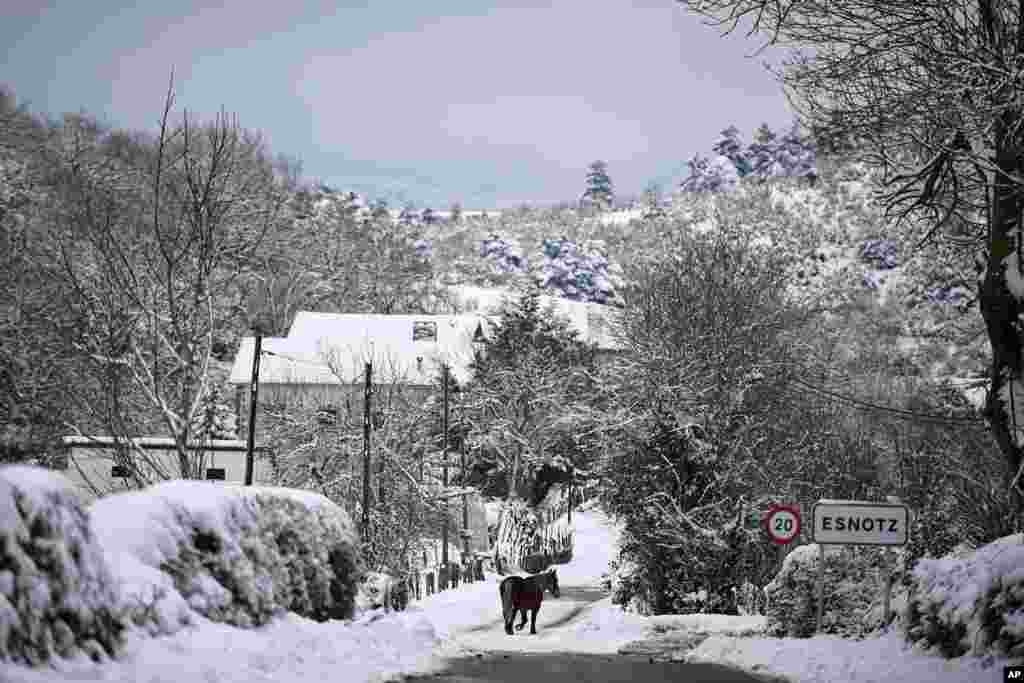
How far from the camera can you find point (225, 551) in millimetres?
8883

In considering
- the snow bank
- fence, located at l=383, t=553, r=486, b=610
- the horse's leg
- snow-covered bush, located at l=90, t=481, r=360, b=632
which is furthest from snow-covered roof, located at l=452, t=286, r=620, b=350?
snow-covered bush, located at l=90, t=481, r=360, b=632

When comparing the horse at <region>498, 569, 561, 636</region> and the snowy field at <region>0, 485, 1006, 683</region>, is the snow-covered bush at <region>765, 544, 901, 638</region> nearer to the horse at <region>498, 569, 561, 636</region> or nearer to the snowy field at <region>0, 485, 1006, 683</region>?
the snowy field at <region>0, 485, 1006, 683</region>

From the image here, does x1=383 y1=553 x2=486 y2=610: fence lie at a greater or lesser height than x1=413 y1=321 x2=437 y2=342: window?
lesser

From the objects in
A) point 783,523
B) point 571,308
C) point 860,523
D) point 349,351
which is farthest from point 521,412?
point 860,523

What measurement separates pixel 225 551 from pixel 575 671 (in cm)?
508

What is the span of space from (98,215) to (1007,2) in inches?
488

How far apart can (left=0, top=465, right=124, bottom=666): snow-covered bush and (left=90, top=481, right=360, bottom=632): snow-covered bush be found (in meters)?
0.54

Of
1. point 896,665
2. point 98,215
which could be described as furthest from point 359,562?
point 98,215

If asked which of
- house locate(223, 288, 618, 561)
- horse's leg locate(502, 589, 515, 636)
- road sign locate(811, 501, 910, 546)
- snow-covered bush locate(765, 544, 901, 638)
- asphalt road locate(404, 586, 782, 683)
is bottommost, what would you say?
horse's leg locate(502, 589, 515, 636)

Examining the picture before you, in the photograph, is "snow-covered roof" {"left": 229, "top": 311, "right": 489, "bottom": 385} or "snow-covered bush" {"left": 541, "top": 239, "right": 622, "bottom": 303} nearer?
"snow-covered roof" {"left": 229, "top": 311, "right": 489, "bottom": 385}

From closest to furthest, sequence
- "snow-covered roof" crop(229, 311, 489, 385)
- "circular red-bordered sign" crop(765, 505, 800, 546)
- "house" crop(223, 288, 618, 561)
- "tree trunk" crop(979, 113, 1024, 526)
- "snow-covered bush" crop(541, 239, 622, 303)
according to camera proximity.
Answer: "tree trunk" crop(979, 113, 1024, 526)
"circular red-bordered sign" crop(765, 505, 800, 546)
"house" crop(223, 288, 618, 561)
"snow-covered roof" crop(229, 311, 489, 385)
"snow-covered bush" crop(541, 239, 622, 303)

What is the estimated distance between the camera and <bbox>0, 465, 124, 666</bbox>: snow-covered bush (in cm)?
585

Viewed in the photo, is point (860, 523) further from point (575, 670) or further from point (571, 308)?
point (571, 308)

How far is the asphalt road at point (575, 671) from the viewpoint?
36.0 feet
